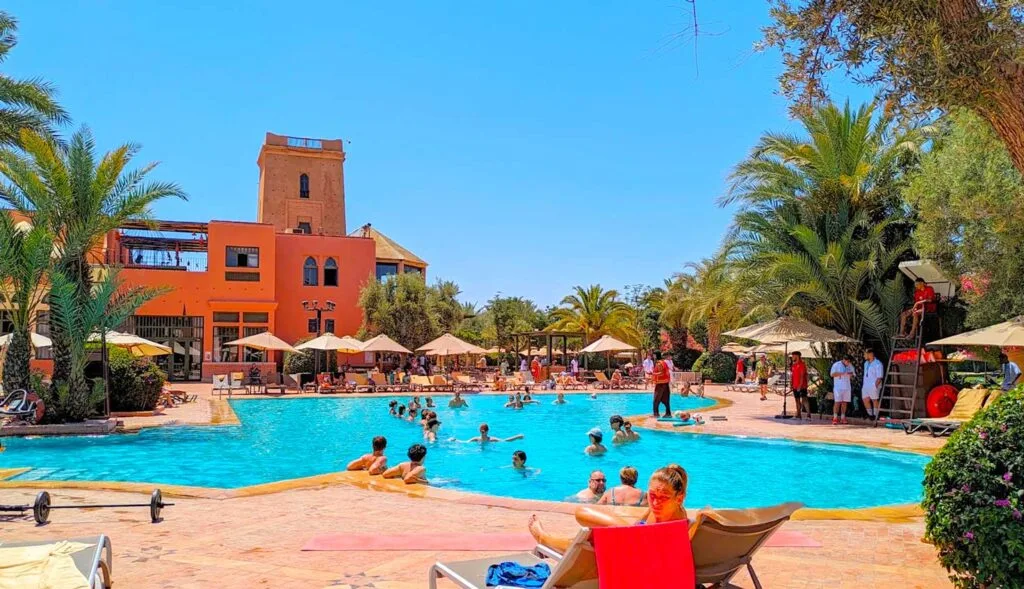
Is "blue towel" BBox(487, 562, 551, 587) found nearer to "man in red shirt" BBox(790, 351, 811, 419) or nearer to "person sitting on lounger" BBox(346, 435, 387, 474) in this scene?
"person sitting on lounger" BBox(346, 435, 387, 474)

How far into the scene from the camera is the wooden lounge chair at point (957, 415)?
12852 millimetres

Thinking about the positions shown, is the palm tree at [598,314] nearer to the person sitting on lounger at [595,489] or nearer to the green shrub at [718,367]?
the green shrub at [718,367]

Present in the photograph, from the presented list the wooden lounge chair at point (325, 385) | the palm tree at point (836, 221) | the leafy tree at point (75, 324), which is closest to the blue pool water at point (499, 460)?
the leafy tree at point (75, 324)

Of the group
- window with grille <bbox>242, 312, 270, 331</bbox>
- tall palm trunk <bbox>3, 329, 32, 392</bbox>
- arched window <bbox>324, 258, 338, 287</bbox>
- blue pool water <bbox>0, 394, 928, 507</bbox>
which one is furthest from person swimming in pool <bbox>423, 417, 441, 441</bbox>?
arched window <bbox>324, 258, 338, 287</bbox>

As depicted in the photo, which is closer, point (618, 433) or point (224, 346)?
point (618, 433)

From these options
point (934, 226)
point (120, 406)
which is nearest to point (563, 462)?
point (934, 226)

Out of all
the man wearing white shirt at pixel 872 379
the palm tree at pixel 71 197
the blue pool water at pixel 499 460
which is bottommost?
the blue pool water at pixel 499 460

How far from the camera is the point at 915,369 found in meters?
15.1

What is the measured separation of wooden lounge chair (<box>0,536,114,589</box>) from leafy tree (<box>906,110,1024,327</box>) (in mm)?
10430

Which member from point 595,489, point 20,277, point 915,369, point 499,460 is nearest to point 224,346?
point 20,277

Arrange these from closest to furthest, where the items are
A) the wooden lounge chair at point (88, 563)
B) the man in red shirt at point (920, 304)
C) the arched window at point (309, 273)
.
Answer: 1. the wooden lounge chair at point (88, 563)
2. the man in red shirt at point (920, 304)
3. the arched window at point (309, 273)

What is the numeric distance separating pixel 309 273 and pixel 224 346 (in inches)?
229

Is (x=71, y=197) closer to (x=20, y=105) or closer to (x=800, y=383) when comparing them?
(x=20, y=105)

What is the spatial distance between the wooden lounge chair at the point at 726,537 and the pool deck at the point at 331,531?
3.03 ft
